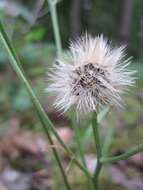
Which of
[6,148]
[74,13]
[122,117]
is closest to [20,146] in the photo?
[6,148]

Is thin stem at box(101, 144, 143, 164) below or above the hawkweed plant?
below

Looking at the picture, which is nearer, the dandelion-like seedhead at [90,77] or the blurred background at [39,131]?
the dandelion-like seedhead at [90,77]

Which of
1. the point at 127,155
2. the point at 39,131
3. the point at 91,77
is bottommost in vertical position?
the point at 39,131

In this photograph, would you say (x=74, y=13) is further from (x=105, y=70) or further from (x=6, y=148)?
(x=105, y=70)

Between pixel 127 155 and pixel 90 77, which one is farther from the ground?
pixel 90 77

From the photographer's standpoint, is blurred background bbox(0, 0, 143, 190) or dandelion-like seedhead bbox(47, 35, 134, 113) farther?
blurred background bbox(0, 0, 143, 190)

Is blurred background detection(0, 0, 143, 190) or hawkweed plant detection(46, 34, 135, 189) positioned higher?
hawkweed plant detection(46, 34, 135, 189)

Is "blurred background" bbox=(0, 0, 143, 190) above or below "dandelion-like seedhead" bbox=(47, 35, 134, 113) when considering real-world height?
below

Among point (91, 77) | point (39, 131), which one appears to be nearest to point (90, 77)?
point (91, 77)

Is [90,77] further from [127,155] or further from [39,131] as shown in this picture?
[39,131]

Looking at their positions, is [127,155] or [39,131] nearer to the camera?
[127,155]
